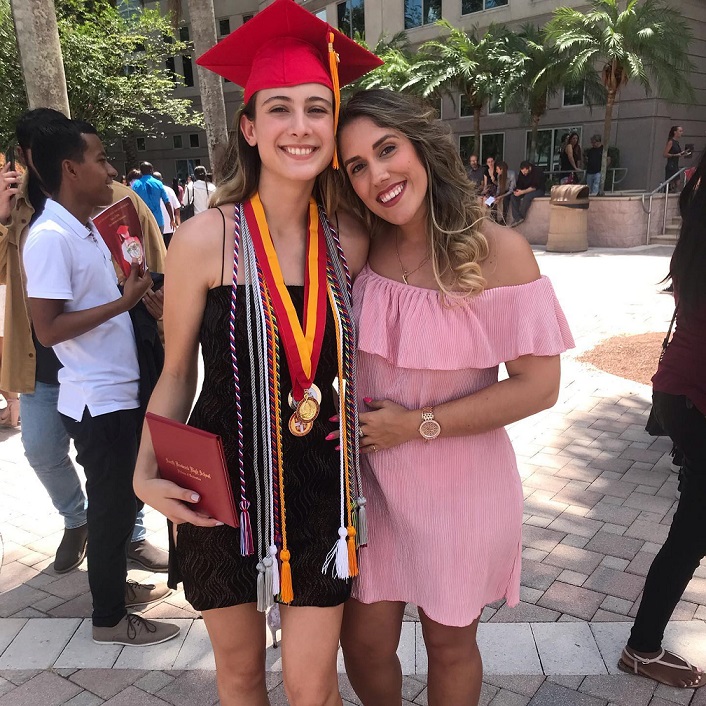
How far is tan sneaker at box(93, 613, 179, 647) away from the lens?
2820 mm

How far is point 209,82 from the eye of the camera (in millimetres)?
8039

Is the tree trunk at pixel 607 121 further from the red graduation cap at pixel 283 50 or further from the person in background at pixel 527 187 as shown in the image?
the red graduation cap at pixel 283 50

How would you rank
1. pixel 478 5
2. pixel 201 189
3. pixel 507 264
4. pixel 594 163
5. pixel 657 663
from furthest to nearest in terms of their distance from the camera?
1. pixel 478 5
2. pixel 594 163
3. pixel 201 189
4. pixel 657 663
5. pixel 507 264

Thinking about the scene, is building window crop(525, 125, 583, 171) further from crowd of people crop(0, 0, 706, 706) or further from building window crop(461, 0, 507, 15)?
crowd of people crop(0, 0, 706, 706)

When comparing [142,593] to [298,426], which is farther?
[142,593]

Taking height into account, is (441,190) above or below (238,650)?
above

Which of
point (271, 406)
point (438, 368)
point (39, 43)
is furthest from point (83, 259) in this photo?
point (39, 43)

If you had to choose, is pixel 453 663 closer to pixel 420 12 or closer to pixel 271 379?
pixel 271 379

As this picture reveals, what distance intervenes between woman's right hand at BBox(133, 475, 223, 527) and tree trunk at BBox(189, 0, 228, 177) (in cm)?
658

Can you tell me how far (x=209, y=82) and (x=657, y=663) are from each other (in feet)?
25.1

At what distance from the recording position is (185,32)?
3375 cm

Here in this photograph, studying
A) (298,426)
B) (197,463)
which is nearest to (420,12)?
(298,426)

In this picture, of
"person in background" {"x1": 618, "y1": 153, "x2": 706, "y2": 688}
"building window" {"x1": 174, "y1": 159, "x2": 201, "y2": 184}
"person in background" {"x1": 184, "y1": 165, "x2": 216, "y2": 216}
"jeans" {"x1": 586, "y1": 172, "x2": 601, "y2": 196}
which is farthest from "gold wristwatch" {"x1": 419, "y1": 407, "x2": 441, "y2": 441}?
"building window" {"x1": 174, "y1": 159, "x2": 201, "y2": 184}

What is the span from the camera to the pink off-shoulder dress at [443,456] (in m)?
1.84
